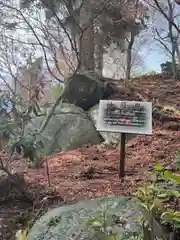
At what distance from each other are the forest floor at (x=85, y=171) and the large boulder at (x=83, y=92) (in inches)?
47.7

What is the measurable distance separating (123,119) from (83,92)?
3.39 metres

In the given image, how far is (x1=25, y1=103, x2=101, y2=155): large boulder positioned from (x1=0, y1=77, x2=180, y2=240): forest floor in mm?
336

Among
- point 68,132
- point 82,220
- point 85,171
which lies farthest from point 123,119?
point 68,132

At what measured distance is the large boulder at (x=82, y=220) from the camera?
6.75 ft

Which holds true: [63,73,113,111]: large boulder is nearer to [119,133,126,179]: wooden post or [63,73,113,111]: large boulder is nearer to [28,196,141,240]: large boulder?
[119,133,126,179]: wooden post

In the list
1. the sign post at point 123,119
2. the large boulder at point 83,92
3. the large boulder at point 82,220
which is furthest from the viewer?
the large boulder at point 83,92

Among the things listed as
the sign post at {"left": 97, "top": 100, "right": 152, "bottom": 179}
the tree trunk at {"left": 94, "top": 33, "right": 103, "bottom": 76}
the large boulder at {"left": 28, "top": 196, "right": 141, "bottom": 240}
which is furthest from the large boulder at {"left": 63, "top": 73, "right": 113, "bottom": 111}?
the large boulder at {"left": 28, "top": 196, "right": 141, "bottom": 240}

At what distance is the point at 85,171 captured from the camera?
151 inches

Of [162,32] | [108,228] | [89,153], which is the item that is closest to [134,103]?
[89,153]

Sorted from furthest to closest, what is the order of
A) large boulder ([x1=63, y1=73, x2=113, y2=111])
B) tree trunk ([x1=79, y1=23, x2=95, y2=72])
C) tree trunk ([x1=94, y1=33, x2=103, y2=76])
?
tree trunk ([x1=94, y1=33, x2=103, y2=76])
tree trunk ([x1=79, y1=23, x2=95, y2=72])
large boulder ([x1=63, y1=73, x2=113, y2=111])

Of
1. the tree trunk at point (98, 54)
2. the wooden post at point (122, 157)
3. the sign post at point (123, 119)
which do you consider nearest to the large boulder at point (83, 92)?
the tree trunk at point (98, 54)

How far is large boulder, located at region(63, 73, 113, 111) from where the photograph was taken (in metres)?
6.95

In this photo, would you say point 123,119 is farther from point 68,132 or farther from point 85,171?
point 68,132

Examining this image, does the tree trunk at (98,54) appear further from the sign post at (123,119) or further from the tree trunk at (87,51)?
the sign post at (123,119)
